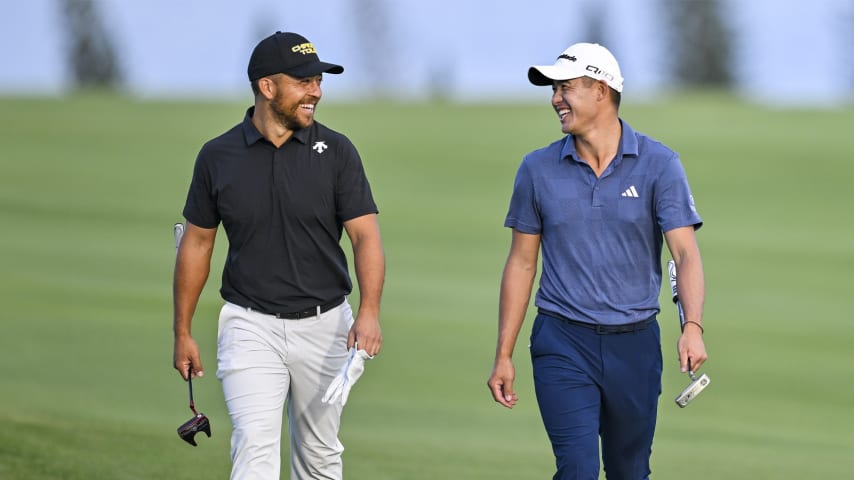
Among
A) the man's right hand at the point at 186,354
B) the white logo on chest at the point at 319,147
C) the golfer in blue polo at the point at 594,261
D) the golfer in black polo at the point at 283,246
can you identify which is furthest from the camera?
the man's right hand at the point at 186,354

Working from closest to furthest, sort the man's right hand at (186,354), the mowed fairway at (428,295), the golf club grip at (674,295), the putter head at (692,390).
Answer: the putter head at (692,390) → the golf club grip at (674,295) → the man's right hand at (186,354) → the mowed fairway at (428,295)

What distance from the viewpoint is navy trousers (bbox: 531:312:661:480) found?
23.5 feet

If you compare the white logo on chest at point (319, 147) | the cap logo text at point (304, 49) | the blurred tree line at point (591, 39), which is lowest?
the blurred tree line at point (591, 39)

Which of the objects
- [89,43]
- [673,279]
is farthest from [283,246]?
[89,43]

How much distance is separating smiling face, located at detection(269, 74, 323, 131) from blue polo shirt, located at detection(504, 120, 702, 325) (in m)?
1.17

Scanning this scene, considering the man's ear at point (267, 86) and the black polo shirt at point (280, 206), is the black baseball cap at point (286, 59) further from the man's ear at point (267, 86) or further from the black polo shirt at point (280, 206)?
the black polo shirt at point (280, 206)

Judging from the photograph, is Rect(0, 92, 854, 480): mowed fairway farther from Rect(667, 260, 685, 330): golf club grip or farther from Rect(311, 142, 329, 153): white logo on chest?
Rect(667, 260, 685, 330): golf club grip

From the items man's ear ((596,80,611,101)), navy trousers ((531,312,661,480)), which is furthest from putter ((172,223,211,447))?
man's ear ((596,80,611,101))

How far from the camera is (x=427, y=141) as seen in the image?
44000mm

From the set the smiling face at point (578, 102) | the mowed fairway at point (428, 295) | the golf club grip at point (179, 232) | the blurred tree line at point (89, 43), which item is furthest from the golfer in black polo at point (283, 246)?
the blurred tree line at point (89, 43)

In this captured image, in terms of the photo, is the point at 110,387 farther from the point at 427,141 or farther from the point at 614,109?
the point at 427,141

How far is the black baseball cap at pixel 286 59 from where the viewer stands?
7.52 meters

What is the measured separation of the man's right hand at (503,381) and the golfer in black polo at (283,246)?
0.60m

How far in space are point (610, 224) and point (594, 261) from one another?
0.19 meters
